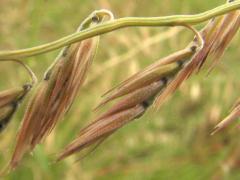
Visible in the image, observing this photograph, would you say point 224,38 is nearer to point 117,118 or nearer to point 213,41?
point 213,41

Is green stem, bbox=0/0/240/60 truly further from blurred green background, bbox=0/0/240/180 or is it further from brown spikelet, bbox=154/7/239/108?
blurred green background, bbox=0/0/240/180

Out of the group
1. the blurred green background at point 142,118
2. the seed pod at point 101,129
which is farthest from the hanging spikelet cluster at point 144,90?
the blurred green background at point 142,118

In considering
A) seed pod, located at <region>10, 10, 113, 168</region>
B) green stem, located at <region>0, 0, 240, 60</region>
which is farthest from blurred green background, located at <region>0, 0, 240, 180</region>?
green stem, located at <region>0, 0, 240, 60</region>

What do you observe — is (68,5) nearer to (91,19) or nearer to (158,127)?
(158,127)

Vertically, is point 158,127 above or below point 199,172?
above

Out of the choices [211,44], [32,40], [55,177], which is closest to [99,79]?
[55,177]

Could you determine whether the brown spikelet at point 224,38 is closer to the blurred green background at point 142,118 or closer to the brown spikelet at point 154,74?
the brown spikelet at point 154,74
